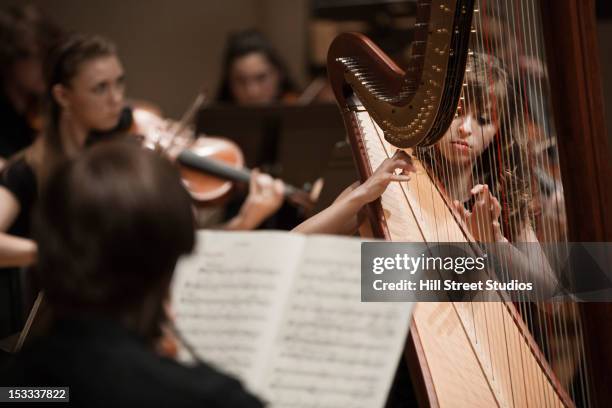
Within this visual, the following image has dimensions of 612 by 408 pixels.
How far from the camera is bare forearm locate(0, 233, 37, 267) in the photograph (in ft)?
6.80

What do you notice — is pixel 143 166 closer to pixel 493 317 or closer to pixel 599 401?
pixel 599 401

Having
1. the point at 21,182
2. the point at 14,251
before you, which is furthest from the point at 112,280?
the point at 21,182

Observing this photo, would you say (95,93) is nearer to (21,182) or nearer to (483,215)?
(21,182)

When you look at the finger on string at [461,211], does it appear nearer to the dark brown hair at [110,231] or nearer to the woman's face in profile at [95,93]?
the dark brown hair at [110,231]

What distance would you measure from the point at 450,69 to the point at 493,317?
1.50 feet

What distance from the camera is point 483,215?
1.47 m

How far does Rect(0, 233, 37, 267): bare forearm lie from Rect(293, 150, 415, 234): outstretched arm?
33.4 inches

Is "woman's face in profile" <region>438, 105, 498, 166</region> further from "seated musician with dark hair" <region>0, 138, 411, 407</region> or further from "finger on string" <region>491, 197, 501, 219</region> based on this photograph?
"seated musician with dark hair" <region>0, 138, 411, 407</region>

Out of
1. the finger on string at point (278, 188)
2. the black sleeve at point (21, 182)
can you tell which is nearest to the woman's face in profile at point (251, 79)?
the finger on string at point (278, 188)

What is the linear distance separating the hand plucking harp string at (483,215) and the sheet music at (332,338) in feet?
1.69

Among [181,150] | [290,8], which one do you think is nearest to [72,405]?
[181,150]

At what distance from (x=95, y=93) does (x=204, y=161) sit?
599 millimetres

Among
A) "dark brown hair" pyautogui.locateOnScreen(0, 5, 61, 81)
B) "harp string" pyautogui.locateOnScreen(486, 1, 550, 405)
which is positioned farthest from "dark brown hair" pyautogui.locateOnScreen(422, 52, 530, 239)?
"dark brown hair" pyautogui.locateOnScreen(0, 5, 61, 81)

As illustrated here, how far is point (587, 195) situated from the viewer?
1038mm
